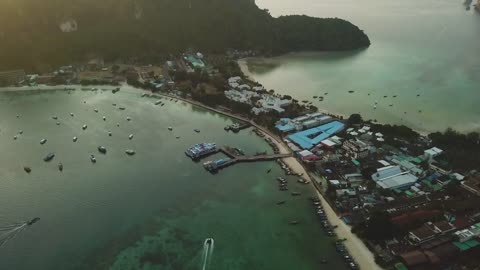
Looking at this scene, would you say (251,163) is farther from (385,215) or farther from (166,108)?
(166,108)

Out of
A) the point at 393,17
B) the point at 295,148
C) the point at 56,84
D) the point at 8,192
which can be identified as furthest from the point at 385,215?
the point at 393,17

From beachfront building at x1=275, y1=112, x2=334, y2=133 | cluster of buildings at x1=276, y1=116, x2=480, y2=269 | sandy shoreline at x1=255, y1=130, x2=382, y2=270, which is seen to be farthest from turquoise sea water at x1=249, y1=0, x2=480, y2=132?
sandy shoreline at x1=255, y1=130, x2=382, y2=270

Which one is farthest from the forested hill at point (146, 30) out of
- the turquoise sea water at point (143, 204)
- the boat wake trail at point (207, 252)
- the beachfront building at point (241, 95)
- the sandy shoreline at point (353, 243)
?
the sandy shoreline at point (353, 243)

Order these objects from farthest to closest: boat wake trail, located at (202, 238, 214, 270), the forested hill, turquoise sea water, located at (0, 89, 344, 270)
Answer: the forested hill
turquoise sea water, located at (0, 89, 344, 270)
boat wake trail, located at (202, 238, 214, 270)

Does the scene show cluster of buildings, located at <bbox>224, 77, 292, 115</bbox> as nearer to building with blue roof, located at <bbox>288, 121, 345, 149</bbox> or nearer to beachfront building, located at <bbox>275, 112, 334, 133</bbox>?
beachfront building, located at <bbox>275, 112, 334, 133</bbox>

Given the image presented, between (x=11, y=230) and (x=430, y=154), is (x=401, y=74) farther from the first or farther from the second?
(x=11, y=230)

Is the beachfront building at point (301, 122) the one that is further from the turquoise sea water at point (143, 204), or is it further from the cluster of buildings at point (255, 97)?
the turquoise sea water at point (143, 204)
